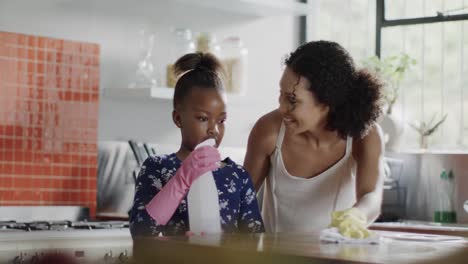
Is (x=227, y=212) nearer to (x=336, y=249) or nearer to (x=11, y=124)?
(x=336, y=249)

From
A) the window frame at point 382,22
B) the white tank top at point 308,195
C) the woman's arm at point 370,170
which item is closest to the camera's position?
the woman's arm at point 370,170

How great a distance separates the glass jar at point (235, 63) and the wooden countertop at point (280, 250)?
7.71 ft

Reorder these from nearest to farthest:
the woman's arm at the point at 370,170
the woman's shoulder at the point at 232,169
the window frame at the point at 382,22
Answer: the woman's shoulder at the point at 232,169 → the woman's arm at the point at 370,170 → the window frame at the point at 382,22

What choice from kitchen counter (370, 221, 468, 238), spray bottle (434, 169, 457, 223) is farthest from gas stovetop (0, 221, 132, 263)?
spray bottle (434, 169, 457, 223)

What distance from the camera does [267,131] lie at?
2928mm

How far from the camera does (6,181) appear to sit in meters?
3.65

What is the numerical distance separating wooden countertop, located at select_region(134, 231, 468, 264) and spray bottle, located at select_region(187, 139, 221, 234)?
0.25m

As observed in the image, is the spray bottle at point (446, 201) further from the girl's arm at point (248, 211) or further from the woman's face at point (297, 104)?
the girl's arm at point (248, 211)

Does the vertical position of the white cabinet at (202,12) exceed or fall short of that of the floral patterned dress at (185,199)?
it exceeds it

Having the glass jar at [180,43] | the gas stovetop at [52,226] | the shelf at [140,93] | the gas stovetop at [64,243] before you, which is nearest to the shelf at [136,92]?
the shelf at [140,93]

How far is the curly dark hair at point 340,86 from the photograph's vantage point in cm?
280

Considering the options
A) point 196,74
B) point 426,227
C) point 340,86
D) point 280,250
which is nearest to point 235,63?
point 426,227

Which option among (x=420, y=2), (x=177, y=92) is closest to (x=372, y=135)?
(x=177, y=92)

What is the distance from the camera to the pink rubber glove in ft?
7.13
